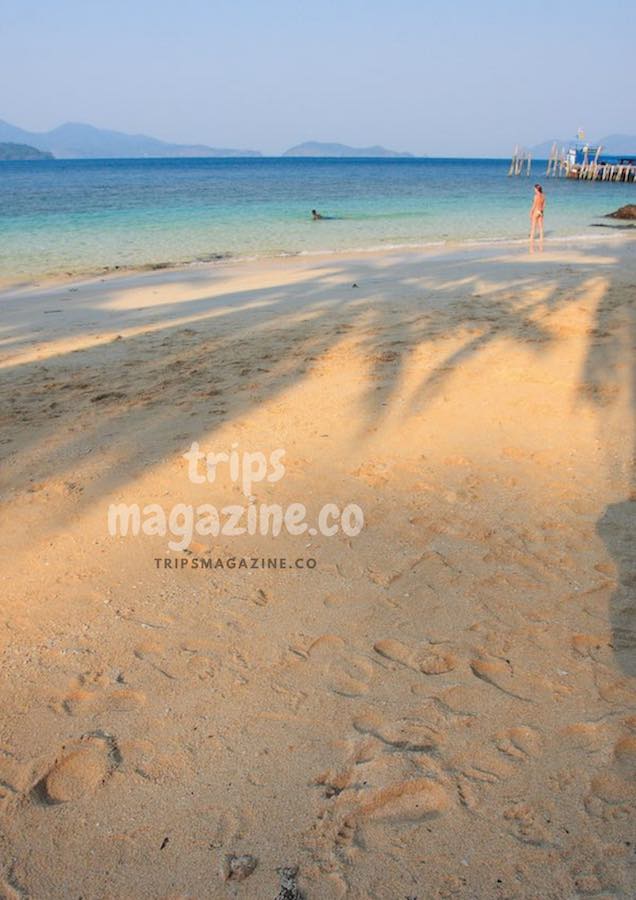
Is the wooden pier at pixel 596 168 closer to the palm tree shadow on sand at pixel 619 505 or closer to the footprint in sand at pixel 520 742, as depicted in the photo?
the palm tree shadow on sand at pixel 619 505

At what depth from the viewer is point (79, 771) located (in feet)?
7.32

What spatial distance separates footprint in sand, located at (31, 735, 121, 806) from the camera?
2.15 m

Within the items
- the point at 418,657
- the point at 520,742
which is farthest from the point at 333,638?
the point at 520,742

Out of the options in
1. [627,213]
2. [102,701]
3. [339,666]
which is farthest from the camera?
[627,213]

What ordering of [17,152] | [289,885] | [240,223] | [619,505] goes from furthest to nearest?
[17,152], [240,223], [619,505], [289,885]

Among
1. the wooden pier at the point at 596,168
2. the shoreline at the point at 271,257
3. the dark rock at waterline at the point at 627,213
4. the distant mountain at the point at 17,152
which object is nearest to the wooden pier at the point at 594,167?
the wooden pier at the point at 596,168

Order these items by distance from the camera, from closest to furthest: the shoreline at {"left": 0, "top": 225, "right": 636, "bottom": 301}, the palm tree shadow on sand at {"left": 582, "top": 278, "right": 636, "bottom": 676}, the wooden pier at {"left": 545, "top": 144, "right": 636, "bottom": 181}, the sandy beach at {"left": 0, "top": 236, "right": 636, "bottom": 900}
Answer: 1. the sandy beach at {"left": 0, "top": 236, "right": 636, "bottom": 900}
2. the palm tree shadow on sand at {"left": 582, "top": 278, "right": 636, "bottom": 676}
3. the shoreline at {"left": 0, "top": 225, "right": 636, "bottom": 301}
4. the wooden pier at {"left": 545, "top": 144, "right": 636, "bottom": 181}

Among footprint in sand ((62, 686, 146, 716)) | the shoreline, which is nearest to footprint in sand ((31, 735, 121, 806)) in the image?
footprint in sand ((62, 686, 146, 716))

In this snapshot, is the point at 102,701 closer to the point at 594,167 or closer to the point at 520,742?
the point at 520,742

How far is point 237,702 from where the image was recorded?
252 centimetres

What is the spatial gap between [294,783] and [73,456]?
10.2 feet

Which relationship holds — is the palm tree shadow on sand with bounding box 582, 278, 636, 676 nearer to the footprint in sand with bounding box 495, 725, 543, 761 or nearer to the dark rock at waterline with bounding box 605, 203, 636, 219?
the footprint in sand with bounding box 495, 725, 543, 761

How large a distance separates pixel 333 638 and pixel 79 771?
1.07 m

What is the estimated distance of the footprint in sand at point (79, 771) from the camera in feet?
7.07
